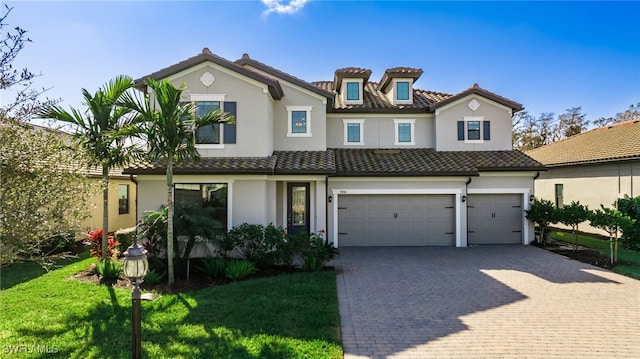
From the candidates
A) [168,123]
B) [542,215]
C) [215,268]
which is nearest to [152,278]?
[215,268]

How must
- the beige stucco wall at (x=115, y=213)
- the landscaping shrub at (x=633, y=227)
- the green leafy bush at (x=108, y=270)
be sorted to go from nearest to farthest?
the green leafy bush at (x=108, y=270), the landscaping shrub at (x=633, y=227), the beige stucco wall at (x=115, y=213)

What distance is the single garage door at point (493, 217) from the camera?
47.1 feet

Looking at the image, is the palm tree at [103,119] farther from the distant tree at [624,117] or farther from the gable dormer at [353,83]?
the distant tree at [624,117]

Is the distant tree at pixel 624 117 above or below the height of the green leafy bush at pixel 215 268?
above

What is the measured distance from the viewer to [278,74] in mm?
13852

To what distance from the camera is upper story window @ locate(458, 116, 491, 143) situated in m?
15.5

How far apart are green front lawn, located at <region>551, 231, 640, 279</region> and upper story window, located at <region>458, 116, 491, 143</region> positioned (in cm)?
589

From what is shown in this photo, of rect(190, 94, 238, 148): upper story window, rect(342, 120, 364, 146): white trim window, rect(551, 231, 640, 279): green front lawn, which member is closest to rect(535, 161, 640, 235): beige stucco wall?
rect(551, 231, 640, 279): green front lawn

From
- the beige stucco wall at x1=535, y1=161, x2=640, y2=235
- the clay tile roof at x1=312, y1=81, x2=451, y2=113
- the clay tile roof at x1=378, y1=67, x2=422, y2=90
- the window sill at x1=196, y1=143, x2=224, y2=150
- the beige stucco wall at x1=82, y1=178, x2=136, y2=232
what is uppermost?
the clay tile roof at x1=378, y1=67, x2=422, y2=90

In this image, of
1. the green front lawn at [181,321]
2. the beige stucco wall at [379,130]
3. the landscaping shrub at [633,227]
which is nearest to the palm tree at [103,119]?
the green front lawn at [181,321]

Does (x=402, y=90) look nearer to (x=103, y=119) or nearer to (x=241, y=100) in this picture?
(x=241, y=100)

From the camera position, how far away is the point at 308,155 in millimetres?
13516

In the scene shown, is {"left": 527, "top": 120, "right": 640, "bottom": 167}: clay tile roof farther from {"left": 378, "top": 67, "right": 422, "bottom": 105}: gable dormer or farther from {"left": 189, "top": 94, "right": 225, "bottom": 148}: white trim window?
{"left": 189, "top": 94, "right": 225, "bottom": 148}: white trim window

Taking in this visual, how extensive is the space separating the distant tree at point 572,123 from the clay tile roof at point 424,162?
27.8 m
